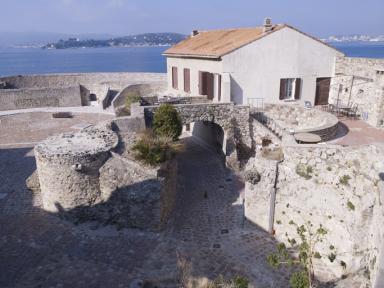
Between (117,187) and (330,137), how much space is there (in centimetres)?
1025

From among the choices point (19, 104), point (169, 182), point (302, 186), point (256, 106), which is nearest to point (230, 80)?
point (256, 106)

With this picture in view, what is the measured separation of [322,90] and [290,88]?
7.66ft

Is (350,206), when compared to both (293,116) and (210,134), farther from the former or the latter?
(210,134)

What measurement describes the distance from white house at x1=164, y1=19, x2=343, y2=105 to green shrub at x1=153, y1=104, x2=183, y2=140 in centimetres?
450

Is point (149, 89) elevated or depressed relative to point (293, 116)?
depressed

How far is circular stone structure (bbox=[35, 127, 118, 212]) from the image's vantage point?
12.7 metres

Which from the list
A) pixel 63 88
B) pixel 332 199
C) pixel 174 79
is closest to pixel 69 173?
pixel 332 199

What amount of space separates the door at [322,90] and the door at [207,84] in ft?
23.8

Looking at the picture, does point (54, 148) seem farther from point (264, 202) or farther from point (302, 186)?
point (302, 186)

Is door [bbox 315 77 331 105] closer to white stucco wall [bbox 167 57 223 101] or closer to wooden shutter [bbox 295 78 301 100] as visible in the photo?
wooden shutter [bbox 295 78 301 100]

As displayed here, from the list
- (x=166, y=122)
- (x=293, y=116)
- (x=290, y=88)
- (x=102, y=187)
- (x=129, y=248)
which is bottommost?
(x=129, y=248)

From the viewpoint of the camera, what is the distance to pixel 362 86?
62.4ft

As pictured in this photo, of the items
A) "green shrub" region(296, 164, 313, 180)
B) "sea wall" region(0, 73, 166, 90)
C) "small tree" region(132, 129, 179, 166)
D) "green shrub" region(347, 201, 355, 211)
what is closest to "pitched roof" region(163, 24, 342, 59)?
"small tree" region(132, 129, 179, 166)

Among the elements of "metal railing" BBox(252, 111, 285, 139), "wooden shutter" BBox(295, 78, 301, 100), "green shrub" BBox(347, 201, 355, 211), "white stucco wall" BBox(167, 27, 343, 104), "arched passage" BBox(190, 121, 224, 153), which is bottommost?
"arched passage" BBox(190, 121, 224, 153)
